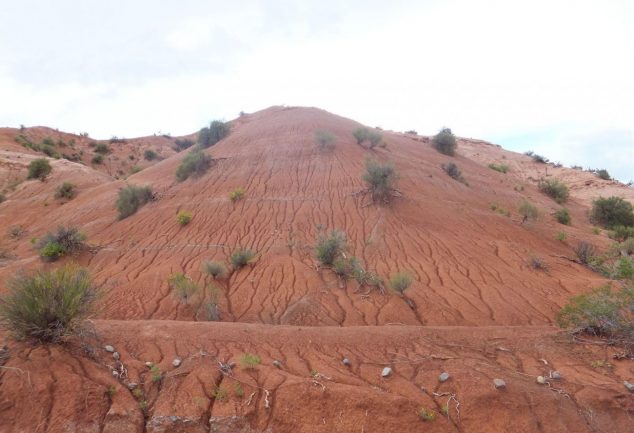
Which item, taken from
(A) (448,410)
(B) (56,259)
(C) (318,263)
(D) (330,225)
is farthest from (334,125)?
(A) (448,410)

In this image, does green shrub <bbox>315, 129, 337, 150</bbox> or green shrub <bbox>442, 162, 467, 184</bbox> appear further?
green shrub <bbox>442, 162, 467, 184</bbox>

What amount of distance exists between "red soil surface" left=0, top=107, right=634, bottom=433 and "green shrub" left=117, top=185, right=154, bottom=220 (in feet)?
1.82

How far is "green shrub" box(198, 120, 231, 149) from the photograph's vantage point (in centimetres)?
2727

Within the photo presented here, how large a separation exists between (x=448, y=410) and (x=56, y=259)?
45.9ft

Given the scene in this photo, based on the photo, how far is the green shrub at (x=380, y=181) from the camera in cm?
1598

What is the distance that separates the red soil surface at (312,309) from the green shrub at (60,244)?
741mm

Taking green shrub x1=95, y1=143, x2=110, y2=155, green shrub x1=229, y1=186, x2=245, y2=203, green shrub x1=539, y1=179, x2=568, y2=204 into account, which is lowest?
green shrub x1=229, y1=186, x2=245, y2=203

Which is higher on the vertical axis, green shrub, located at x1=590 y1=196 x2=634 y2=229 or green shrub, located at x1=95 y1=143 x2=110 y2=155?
green shrub, located at x1=95 y1=143 x2=110 y2=155

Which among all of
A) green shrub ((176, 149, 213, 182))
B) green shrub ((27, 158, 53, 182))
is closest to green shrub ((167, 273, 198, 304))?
green shrub ((176, 149, 213, 182))

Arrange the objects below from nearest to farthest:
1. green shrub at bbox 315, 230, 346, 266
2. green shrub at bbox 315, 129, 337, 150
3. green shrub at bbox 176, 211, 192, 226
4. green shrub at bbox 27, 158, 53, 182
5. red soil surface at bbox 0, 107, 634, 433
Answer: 1. red soil surface at bbox 0, 107, 634, 433
2. green shrub at bbox 315, 230, 346, 266
3. green shrub at bbox 176, 211, 192, 226
4. green shrub at bbox 315, 129, 337, 150
5. green shrub at bbox 27, 158, 53, 182

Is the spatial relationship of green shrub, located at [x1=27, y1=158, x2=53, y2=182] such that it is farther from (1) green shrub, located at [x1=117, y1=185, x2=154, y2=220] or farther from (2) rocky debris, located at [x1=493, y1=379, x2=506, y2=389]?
(2) rocky debris, located at [x1=493, y1=379, x2=506, y2=389]

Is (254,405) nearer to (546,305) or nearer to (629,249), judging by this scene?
(546,305)

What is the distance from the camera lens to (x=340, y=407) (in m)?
4.36

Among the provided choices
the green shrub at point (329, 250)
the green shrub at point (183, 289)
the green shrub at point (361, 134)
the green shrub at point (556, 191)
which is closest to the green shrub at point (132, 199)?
the green shrub at point (183, 289)
